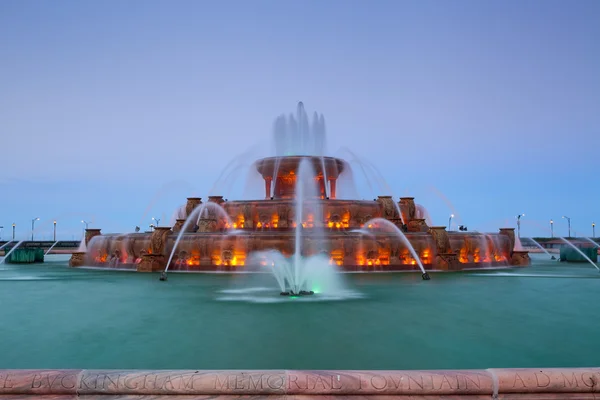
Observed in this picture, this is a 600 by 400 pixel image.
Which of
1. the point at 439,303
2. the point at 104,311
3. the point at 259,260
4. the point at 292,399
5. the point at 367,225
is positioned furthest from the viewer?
the point at 367,225

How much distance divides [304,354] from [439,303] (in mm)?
7203

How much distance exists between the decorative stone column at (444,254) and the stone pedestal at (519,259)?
7.05 m

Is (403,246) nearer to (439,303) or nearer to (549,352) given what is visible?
(439,303)

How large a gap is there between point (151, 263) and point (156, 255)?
0.53 m

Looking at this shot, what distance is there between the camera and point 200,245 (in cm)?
2700

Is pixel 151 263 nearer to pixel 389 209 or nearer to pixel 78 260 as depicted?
pixel 78 260

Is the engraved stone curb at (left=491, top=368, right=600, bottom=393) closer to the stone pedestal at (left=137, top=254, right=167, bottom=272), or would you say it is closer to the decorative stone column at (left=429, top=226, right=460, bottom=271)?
the decorative stone column at (left=429, top=226, right=460, bottom=271)

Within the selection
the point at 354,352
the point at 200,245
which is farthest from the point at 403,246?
the point at 354,352

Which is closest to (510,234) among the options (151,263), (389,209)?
(389,209)

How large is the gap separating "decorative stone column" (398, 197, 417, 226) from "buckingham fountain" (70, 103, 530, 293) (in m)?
0.07

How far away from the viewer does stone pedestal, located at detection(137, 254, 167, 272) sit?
2661 centimetres

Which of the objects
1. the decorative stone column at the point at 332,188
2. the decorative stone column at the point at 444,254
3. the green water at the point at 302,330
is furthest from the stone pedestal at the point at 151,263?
the decorative stone column at the point at 332,188

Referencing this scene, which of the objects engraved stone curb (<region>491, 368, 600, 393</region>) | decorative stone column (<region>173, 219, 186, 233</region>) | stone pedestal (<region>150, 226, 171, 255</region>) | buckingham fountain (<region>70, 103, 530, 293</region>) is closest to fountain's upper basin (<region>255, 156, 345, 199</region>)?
buckingham fountain (<region>70, 103, 530, 293</region>)

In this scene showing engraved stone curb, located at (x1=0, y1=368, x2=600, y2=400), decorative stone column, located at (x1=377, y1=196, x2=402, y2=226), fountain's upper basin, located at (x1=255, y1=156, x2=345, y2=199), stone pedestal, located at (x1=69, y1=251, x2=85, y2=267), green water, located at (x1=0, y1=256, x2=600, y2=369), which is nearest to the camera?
engraved stone curb, located at (x1=0, y1=368, x2=600, y2=400)
